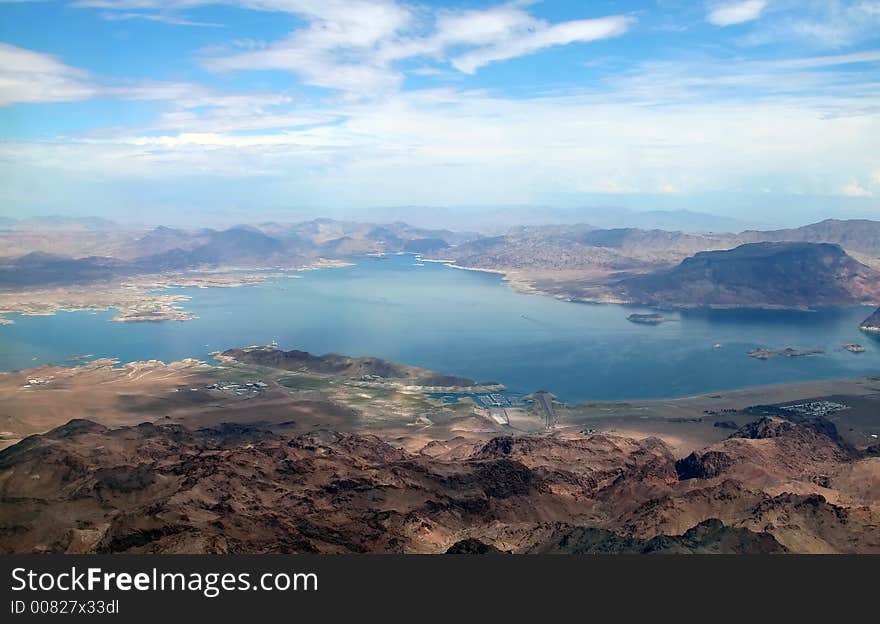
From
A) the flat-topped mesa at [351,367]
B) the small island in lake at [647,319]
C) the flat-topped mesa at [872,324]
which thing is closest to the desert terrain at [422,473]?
the flat-topped mesa at [351,367]

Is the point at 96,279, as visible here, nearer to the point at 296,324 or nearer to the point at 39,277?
the point at 39,277

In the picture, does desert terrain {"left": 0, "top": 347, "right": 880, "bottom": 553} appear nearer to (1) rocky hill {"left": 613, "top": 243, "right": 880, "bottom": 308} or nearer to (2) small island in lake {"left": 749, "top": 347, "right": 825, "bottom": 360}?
(2) small island in lake {"left": 749, "top": 347, "right": 825, "bottom": 360}

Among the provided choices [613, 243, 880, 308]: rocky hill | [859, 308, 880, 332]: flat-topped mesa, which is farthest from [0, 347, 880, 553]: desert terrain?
[613, 243, 880, 308]: rocky hill

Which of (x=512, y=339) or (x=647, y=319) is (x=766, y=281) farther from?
(x=512, y=339)

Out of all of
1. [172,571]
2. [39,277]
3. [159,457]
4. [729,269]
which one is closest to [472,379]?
[159,457]

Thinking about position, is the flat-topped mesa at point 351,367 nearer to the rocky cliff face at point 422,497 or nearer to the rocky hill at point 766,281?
the rocky cliff face at point 422,497

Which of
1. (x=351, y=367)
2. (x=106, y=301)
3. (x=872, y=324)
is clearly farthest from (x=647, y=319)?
(x=106, y=301)
